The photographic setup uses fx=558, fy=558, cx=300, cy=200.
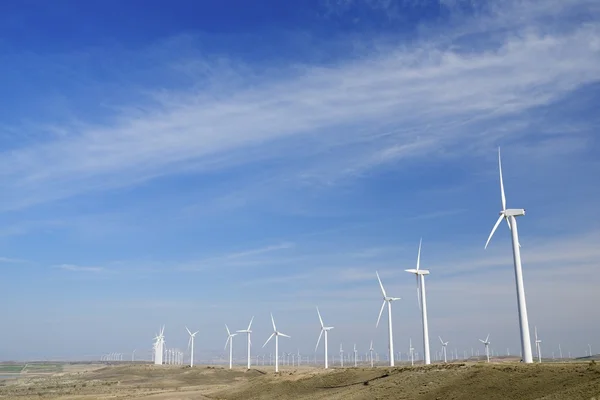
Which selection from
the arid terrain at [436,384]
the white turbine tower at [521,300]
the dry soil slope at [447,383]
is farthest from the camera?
the white turbine tower at [521,300]

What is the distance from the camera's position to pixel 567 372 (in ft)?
142

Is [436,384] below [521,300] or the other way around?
below

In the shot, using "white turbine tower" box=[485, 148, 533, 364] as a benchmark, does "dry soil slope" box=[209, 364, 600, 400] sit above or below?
below

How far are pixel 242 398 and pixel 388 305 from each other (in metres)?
31.4

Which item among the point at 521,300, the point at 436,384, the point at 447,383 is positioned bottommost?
the point at 436,384

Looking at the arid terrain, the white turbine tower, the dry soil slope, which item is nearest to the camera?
the dry soil slope

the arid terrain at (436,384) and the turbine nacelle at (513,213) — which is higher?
the turbine nacelle at (513,213)

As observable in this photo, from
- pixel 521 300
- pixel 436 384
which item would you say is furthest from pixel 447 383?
pixel 521 300

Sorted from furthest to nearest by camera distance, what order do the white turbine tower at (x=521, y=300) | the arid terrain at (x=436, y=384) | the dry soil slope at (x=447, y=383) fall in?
the white turbine tower at (x=521, y=300) → the arid terrain at (x=436, y=384) → the dry soil slope at (x=447, y=383)

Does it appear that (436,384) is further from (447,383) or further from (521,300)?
(521,300)

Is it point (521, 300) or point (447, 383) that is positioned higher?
point (521, 300)

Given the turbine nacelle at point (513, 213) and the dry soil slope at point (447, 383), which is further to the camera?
the turbine nacelle at point (513, 213)

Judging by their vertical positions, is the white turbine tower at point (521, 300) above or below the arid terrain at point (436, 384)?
above

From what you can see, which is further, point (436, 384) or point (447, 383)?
point (436, 384)
